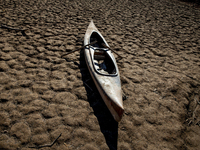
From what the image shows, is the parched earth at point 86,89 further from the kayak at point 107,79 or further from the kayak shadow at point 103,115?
the kayak at point 107,79

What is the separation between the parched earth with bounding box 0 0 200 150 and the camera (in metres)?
1.69

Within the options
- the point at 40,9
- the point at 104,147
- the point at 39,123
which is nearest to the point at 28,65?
the point at 39,123

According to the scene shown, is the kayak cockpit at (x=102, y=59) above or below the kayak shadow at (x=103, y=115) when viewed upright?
above

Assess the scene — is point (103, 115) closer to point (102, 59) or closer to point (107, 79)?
point (107, 79)

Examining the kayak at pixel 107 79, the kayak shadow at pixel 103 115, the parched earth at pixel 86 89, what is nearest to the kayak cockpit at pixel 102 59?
the kayak at pixel 107 79

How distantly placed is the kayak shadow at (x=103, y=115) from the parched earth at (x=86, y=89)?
1 centimetres

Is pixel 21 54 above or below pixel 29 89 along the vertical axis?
above

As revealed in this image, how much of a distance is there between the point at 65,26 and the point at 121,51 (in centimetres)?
226

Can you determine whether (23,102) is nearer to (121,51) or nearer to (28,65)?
(28,65)

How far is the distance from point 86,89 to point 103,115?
2.01ft

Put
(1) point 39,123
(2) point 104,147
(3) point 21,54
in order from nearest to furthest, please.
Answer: (2) point 104,147, (1) point 39,123, (3) point 21,54

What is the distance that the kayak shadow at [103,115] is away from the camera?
1.71 m

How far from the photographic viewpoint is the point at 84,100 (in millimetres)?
2133

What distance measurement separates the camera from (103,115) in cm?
196
